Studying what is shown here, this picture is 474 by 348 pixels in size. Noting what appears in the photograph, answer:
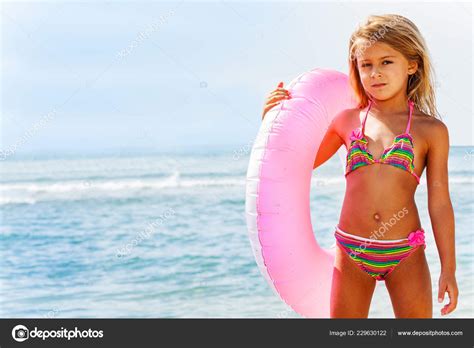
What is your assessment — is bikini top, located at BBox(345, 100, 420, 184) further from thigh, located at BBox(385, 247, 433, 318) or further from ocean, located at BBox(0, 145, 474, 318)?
ocean, located at BBox(0, 145, 474, 318)

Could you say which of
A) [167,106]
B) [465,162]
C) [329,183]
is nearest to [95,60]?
[167,106]

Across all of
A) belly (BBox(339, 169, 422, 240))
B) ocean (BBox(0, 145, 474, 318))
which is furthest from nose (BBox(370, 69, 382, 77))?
ocean (BBox(0, 145, 474, 318))

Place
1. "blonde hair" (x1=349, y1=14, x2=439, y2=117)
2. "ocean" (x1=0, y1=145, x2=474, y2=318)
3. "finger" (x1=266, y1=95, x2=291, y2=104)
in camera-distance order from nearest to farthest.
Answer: "blonde hair" (x1=349, y1=14, x2=439, y2=117) → "finger" (x1=266, y1=95, x2=291, y2=104) → "ocean" (x1=0, y1=145, x2=474, y2=318)

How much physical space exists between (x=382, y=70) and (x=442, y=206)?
573 millimetres

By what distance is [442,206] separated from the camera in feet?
8.58

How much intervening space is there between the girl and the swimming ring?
0.26m

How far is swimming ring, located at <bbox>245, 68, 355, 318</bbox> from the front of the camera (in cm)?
289

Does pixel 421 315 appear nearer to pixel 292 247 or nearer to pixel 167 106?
pixel 292 247

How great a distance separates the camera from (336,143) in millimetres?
3004

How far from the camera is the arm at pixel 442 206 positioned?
8.43 feet

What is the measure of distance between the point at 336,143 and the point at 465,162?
1484 cm

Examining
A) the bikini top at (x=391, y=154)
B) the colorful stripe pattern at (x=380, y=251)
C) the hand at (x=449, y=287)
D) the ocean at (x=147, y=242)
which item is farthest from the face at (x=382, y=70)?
the ocean at (x=147, y=242)

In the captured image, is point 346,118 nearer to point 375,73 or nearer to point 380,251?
point 375,73

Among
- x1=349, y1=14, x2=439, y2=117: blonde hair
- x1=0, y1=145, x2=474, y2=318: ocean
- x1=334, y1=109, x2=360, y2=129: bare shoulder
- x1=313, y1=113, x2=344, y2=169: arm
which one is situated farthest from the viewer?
x1=0, y1=145, x2=474, y2=318: ocean
